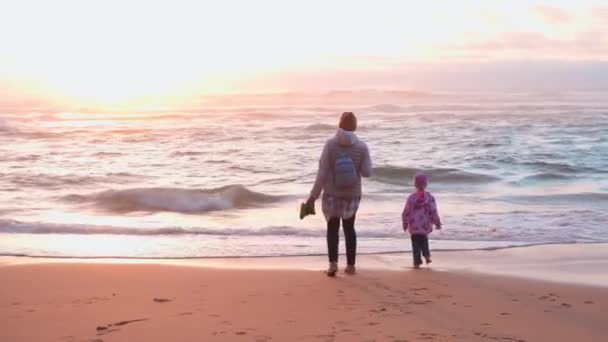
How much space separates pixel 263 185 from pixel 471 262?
29.5ft

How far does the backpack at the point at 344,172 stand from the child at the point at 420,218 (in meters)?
0.99

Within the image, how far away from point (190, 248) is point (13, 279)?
8.83ft

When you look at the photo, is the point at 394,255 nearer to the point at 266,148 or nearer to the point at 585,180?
the point at 585,180

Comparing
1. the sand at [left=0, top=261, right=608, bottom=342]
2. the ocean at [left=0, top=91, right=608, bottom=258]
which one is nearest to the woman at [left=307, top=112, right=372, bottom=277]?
the sand at [left=0, top=261, right=608, bottom=342]

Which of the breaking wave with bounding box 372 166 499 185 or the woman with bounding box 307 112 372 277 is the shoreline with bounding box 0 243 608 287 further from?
the breaking wave with bounding box 372 166 499 185

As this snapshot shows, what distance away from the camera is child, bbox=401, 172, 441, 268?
8.41 meters

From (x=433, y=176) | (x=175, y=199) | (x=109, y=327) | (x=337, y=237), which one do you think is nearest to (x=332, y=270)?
(x=337, y=237)

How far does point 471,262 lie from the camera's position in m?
8.94

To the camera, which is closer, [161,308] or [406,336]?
[406,336]

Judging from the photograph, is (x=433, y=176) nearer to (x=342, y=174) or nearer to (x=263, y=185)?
(x=263, y=185)

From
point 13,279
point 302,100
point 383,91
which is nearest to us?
point 13,279

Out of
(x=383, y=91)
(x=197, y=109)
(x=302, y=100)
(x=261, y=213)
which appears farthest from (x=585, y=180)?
(x=383, y=91)

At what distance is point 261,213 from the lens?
1393cm

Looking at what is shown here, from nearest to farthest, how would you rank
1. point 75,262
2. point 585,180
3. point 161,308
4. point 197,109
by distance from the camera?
point 161,308 → point 75,262 → point 585,180 → point 197,109
